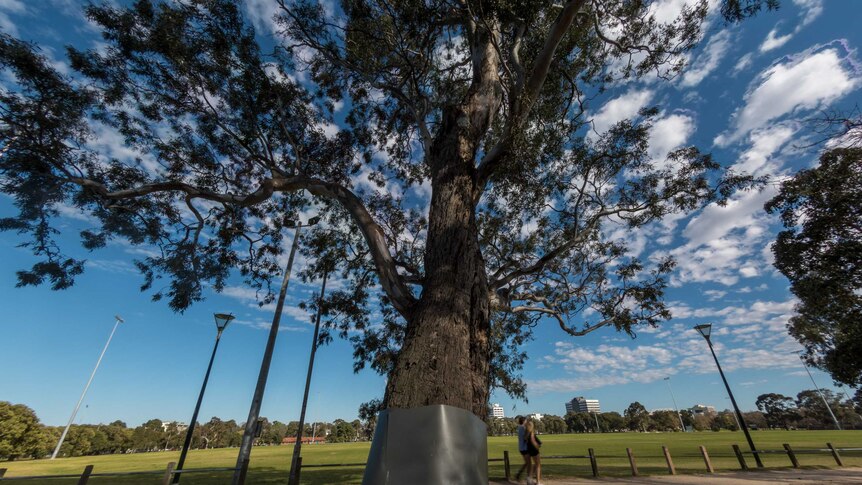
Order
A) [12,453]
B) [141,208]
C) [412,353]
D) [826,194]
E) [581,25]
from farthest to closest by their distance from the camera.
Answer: [12,453]
[826,194]
[141,208]
[581,25]
[412,353]

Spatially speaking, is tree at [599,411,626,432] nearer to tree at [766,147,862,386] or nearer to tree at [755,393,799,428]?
tree at [755,393,799,428]

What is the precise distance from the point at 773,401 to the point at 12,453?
132 metres

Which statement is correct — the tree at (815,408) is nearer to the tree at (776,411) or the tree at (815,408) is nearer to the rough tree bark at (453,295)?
the tree at (776,411)

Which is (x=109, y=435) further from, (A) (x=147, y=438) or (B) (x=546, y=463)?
(B) (x=546, y=463)

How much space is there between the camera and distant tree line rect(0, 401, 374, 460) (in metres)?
40.0

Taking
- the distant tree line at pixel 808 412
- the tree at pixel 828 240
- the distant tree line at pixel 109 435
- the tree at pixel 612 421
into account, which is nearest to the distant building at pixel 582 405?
the tree at pixel 612 421

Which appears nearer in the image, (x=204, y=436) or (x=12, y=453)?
(x=12, y=453)

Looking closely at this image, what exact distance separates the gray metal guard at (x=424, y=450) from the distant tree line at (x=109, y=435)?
9.20 m

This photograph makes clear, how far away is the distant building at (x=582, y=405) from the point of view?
16205 centimetres

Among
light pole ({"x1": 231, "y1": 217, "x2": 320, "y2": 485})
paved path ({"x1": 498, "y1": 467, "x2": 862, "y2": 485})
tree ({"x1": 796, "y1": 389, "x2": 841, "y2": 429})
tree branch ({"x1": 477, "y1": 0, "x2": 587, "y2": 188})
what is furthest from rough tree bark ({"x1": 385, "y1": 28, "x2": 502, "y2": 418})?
tree ({"x1": 796, "y1": 389, "x2": 841, "y2": 429})

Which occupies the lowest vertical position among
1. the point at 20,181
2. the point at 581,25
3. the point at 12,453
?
the point at 12,453

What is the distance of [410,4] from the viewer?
605cm

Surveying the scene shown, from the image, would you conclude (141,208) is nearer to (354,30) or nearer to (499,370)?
(354,30)

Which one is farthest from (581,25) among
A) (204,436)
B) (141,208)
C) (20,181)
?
(204,436)
